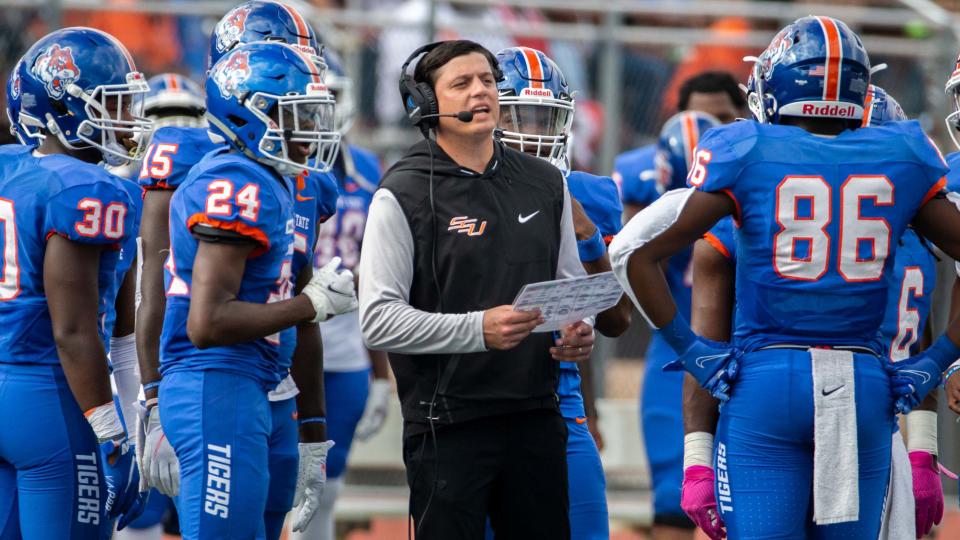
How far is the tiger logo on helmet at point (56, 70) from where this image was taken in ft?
15.9

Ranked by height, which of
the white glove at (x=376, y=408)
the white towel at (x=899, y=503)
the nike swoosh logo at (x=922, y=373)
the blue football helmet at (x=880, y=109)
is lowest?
the white glove at (x=376, y=408)

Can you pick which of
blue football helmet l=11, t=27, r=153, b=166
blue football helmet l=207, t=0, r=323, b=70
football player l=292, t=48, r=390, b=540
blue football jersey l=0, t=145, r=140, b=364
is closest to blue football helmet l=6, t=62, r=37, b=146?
blue football helmet l=11, t=27, r=153, b=166

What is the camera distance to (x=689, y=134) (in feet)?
22.7

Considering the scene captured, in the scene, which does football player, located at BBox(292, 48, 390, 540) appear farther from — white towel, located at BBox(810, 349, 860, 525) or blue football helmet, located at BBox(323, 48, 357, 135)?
white towel, located at BBox(810, 349, 860, 525)

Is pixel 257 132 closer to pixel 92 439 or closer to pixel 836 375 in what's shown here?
pixel 92 439

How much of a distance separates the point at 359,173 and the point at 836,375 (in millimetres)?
3653

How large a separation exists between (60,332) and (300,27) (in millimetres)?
1986

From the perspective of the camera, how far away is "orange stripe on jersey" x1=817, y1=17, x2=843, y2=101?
417cm

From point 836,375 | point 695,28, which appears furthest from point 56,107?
point 695,28

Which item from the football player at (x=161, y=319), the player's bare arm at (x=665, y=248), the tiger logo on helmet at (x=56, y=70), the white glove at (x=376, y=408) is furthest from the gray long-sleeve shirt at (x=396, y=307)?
the white glove at (x=376, y=408)

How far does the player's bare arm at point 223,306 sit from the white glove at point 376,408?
10.3 ft

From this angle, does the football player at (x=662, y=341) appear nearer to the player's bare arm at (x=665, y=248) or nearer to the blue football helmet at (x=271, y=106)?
the player's bare arm at (x=665, y=248)

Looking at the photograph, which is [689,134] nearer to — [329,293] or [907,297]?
[907,297]

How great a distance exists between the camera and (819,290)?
4.07m
